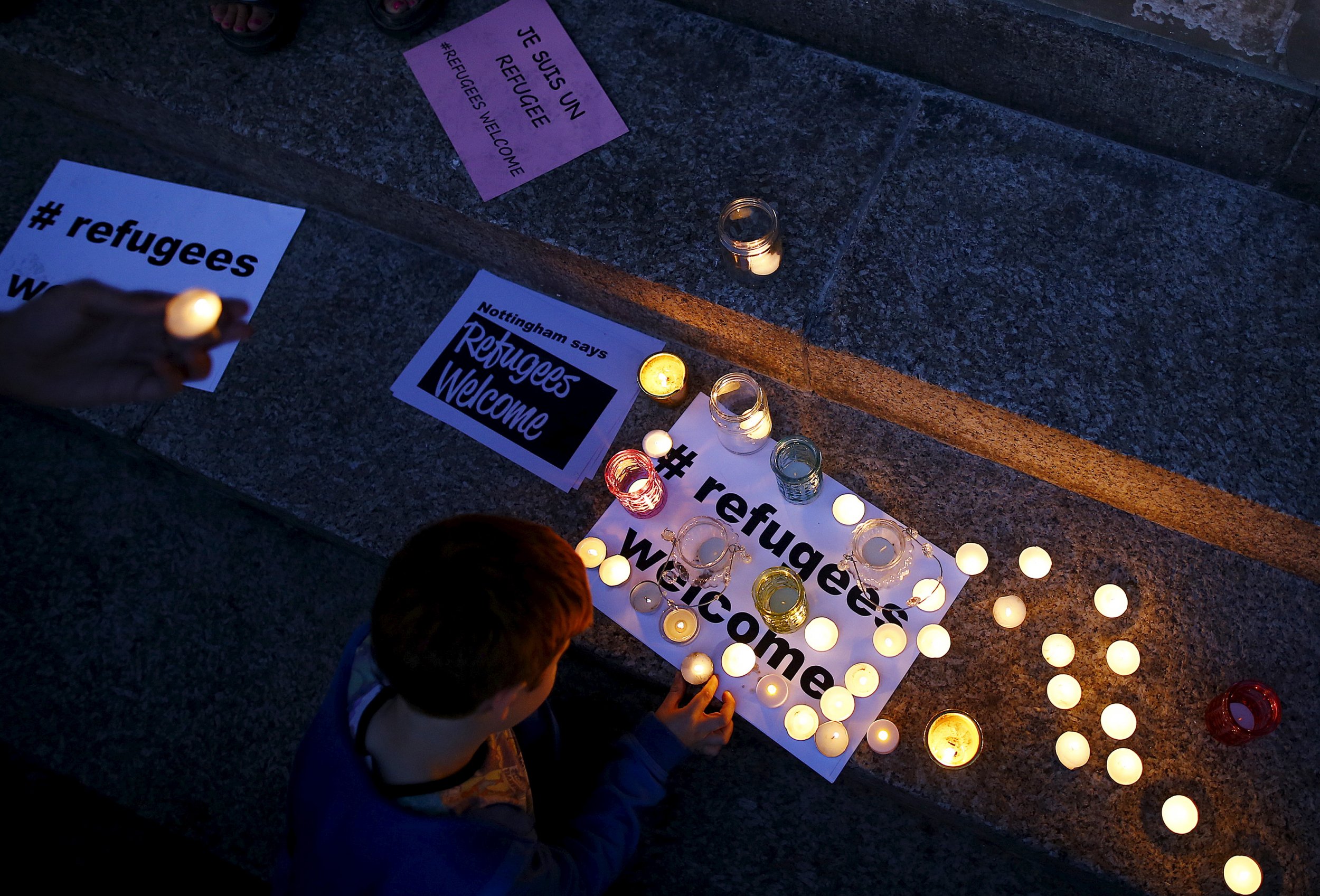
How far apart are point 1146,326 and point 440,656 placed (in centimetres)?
146

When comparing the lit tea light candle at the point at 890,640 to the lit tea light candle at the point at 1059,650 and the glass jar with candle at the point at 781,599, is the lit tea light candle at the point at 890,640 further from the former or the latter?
the lit tea light candle at the point at 1059,650

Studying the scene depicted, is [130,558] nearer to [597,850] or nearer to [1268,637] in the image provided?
[597,850]

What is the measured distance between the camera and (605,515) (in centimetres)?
189

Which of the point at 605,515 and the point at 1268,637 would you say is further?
the point at 605,515

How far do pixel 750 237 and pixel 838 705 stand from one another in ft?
3.25

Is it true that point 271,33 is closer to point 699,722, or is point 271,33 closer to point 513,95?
point 513,95

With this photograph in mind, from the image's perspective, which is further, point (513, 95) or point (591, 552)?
point (513, 95)

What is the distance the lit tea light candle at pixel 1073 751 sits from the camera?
5.30ft

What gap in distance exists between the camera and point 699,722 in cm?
168

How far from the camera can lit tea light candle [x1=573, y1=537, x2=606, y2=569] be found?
72.4 inches

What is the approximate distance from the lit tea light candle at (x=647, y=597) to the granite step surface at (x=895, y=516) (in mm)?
75

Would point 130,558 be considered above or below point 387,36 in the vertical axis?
below

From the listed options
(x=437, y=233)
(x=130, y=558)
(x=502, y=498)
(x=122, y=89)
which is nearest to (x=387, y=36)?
(x=437, y=233)

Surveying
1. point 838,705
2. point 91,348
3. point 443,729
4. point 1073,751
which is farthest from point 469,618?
point 1073,751
